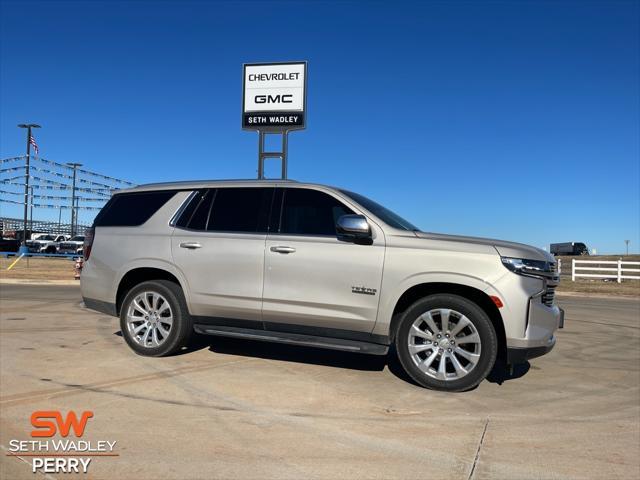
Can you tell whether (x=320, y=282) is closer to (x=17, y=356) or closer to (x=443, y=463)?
(x=443, y=463)

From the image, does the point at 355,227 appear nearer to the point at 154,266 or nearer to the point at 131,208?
the point at 154,266

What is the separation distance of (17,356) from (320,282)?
362 cm

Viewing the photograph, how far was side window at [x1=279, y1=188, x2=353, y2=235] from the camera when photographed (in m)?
5.38

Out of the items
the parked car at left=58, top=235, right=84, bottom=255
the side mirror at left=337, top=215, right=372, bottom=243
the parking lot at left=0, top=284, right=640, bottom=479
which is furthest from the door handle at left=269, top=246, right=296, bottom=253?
the parked car at left=58, top=235, right=84, bottom=255

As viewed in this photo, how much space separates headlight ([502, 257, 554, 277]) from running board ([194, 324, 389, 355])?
4.55 ft

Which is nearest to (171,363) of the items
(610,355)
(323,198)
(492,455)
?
(323,198)

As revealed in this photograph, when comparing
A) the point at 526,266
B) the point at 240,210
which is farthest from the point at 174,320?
the point at 526,266

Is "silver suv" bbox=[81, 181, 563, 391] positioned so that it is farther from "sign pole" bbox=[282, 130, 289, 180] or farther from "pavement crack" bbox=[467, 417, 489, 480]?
"sign pole" bbox=[282, 130, 289, 180]

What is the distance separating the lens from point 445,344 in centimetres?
478

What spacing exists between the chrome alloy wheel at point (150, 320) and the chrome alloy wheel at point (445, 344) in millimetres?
2769

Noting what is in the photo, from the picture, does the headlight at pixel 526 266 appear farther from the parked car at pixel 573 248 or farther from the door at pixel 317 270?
the parked car at pixel 573 248

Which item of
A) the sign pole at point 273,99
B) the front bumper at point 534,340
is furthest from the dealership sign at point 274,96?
the front bumper at point 534,340

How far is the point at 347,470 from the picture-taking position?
10.3 ft

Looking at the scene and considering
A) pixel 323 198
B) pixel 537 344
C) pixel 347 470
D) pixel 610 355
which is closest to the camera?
pixel 347 470
